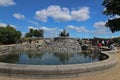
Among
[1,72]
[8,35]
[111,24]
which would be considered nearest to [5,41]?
[8,35]

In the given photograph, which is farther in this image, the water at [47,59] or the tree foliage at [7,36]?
the tree foliage at [7,36]

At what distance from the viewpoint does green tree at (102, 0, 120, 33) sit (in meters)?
28.0

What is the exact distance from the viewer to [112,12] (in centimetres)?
2898

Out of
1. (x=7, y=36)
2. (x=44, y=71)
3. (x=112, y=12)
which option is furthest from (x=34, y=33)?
(x=44, y=71)

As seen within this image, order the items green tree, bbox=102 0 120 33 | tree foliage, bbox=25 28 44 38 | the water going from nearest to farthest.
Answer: the water
green tree, bbox=102 0 120 33
tree foliage, bbox=25 28 44 38

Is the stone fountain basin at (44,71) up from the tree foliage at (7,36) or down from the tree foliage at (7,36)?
down

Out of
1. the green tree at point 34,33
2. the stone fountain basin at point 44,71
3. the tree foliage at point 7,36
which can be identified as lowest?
the stone fountain basin at point 44,71

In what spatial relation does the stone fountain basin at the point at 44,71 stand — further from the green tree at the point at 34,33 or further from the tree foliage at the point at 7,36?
the green tree at the point at 34,33

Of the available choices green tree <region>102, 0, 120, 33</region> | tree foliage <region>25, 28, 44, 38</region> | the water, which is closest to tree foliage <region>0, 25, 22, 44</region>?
green tree <region>102, 0, 120, 33</region>

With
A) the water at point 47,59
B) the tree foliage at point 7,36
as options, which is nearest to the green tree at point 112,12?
the water at point 47,59

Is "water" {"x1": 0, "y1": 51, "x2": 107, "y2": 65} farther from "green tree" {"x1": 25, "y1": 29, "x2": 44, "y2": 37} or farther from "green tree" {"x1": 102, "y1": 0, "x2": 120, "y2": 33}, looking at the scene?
"green tree" {"x1": 25, "y1": 29, "x2": 44, "y2": 37}

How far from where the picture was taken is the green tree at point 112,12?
28.0 metres

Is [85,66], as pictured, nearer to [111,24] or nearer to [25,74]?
[25,74]

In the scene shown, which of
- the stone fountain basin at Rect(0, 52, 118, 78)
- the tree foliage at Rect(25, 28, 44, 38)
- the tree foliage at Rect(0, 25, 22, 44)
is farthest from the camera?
the tree foliage at Rect(25, 28, 44, 38)
